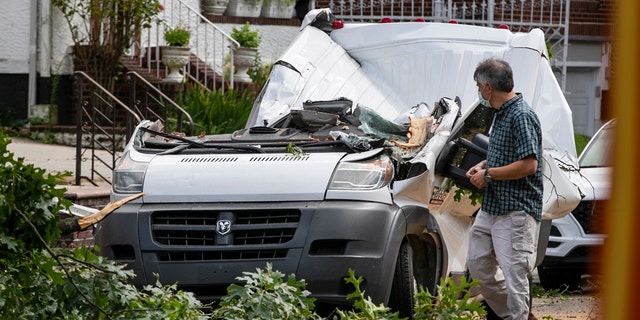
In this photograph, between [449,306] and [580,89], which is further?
[580,89]

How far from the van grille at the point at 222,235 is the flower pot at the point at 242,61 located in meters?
11.6

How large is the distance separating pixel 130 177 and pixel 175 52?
10.1m

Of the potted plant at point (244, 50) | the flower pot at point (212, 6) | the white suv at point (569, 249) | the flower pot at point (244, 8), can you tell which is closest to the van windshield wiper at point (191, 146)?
the white suv at point (569, 249)

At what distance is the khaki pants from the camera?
676 cm

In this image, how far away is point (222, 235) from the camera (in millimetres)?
6793

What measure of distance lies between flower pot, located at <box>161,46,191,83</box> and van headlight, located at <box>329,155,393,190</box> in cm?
1038

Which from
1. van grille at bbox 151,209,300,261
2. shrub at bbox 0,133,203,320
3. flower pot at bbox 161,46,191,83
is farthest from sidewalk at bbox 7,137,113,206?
shrub at bbox 0,133,203,320

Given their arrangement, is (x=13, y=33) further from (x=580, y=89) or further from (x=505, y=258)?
(x=580, y=89)

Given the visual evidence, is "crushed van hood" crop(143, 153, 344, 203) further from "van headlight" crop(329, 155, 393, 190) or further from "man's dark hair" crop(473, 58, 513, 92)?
"man's dark hair" crop(473, 58, 513, 92)

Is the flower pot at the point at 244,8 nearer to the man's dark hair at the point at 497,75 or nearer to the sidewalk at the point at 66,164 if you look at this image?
the sidewalk at the point at 66,164

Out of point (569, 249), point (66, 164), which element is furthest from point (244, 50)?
point (569, 249)

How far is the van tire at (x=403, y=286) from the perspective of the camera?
6.99m

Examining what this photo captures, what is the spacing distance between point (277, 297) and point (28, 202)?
1.33 m

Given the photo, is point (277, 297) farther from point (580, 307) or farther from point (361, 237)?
point (580, 307)
